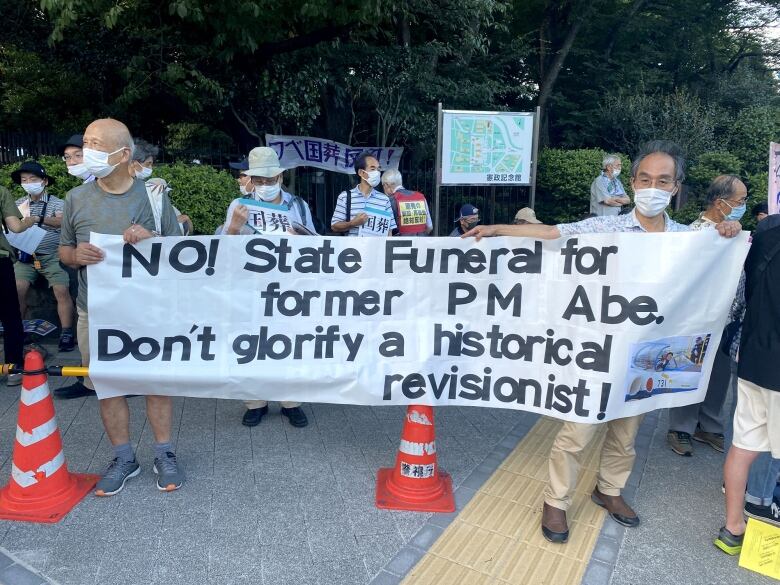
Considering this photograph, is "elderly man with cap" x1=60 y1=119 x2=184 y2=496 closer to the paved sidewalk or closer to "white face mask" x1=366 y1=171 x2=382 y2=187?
the paved sidewalk

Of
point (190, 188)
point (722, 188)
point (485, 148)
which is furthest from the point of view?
point (485, 148)

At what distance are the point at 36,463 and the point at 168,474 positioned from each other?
0.68m

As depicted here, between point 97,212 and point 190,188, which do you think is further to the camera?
point 190,188

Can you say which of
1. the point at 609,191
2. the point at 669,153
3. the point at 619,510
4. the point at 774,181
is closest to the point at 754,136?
the point at 609,191

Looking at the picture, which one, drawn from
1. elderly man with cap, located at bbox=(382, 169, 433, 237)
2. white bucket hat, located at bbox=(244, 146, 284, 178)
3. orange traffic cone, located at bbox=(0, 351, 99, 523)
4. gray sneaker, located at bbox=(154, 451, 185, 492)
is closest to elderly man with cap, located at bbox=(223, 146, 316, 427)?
white bucket hat, located at bbox=(244, 146, 284, 178)

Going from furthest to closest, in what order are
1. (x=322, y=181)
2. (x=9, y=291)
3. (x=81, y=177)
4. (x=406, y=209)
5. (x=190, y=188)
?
(x=322, y=181) < (x=190, y=188) < (x=406, y=209) < (x=9, y=291) < (x=81, y=177)

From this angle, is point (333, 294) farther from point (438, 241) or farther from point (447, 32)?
point (447, 32)

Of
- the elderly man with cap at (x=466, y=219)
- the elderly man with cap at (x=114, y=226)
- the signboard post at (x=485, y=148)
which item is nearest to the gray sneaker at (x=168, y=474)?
the elderly man with cap at (x=114, y=226)

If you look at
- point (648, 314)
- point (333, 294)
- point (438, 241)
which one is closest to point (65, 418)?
point (333, 294)

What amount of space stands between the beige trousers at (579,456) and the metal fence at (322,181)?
5.11 meters

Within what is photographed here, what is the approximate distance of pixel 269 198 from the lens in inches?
172

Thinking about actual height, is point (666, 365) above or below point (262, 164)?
below

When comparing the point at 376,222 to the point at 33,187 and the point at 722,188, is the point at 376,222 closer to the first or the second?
the point at 722,188

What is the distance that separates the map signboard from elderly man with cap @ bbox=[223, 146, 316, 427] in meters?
3.61
